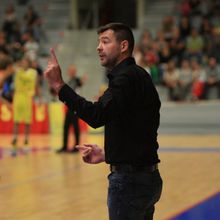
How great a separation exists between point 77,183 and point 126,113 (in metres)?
6.18

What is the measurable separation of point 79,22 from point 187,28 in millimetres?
5710

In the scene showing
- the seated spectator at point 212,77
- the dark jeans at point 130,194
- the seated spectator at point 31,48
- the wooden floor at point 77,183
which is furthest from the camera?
the seated spectator at point 31,48

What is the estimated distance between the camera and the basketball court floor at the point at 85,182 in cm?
817

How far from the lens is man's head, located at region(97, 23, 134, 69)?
14.7 ft

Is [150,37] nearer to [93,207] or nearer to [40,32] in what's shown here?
[40,32]

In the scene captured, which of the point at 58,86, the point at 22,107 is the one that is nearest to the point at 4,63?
the point at 22,107

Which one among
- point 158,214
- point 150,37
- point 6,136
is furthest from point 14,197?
point 150,37

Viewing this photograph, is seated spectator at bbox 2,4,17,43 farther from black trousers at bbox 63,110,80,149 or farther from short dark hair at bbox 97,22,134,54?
short dark hair at bbox 97,22,134,54

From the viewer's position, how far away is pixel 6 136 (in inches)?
738

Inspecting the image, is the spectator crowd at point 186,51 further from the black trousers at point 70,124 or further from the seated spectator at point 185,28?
the black trousers at point 70,124

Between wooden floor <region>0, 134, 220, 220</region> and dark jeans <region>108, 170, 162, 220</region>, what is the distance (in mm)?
3360

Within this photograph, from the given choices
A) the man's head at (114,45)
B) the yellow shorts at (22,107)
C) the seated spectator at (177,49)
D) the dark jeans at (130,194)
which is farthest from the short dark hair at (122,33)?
the seated spectator at (177,49)

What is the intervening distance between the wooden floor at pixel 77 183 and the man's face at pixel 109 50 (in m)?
3.60

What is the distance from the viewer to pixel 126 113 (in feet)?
14.5
